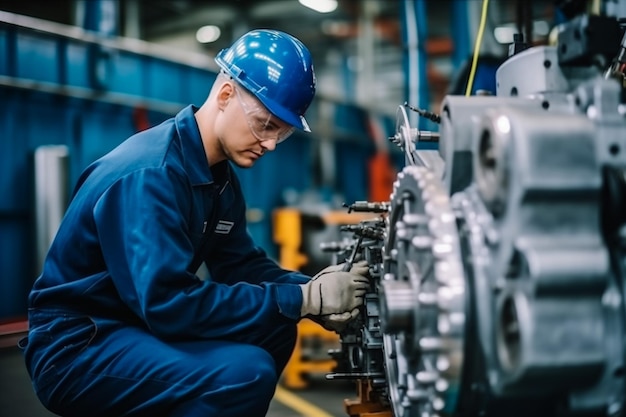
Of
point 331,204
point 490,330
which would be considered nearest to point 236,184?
point 490,330

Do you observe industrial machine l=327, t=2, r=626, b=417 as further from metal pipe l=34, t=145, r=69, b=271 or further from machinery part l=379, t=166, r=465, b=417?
metal pipe l=34, t=145, r=69, b=271

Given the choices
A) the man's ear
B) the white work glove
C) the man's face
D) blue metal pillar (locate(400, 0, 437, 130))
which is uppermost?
blue metal pillar (locate(400, 0, 437, 130))

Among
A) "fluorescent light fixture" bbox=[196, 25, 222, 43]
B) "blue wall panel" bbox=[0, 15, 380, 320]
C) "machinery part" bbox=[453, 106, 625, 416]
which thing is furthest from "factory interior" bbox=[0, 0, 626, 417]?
"fluorescent light fixture" bbox=[196, 25, 222, 43]

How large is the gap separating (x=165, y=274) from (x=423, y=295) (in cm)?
65

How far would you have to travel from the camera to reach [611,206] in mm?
1093

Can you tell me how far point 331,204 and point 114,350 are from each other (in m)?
5.88

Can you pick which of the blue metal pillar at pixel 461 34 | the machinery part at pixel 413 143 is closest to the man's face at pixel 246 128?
the machinery part at pixel 413 143

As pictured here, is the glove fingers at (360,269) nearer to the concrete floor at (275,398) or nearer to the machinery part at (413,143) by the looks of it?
the machinery part at (413,143)

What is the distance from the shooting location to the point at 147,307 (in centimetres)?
154

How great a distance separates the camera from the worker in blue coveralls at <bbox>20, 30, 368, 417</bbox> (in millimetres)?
1602

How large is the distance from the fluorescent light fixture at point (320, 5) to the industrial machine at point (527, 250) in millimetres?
7931

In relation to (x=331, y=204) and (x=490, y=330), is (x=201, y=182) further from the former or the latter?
(x=331, y=204)

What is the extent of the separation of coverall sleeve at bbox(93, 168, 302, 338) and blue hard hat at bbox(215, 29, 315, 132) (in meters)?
0.34

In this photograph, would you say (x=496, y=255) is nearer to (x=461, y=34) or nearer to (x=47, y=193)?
(x=461, y=34)
